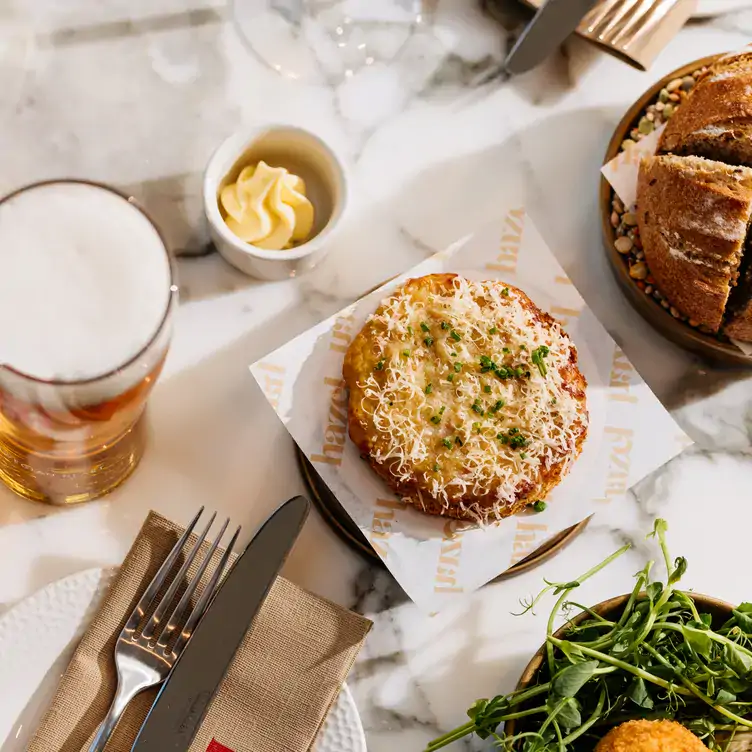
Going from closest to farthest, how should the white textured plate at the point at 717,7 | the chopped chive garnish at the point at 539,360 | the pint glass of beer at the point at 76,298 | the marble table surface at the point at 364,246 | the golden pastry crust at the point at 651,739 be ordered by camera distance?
1. the pint glass of beer at the point at 76,298
2. the golden pastry crust at the point at 651,739
3. the chopped chive garnish at the point at 539,360
4. the marble table surface at the point at 364,246
5. the white textured plate at the point at 717,7

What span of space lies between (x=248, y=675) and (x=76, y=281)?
0.62m

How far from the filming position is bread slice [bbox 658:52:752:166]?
134 centimetres

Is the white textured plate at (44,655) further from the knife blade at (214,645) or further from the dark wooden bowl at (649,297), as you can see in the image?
Result: the dark wooden bowl at (649,297)

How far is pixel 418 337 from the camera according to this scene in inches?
52.2

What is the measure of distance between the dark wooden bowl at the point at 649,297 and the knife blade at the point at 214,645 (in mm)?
639

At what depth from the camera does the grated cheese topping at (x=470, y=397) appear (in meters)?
1.28

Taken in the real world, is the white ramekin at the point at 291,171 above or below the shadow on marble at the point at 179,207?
above

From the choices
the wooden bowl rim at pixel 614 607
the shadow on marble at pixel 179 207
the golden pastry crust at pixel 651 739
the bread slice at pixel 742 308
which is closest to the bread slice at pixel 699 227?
the bread slice at pixel 742 308

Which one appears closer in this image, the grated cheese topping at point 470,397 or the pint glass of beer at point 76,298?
the pint glass of beer at point 76,298

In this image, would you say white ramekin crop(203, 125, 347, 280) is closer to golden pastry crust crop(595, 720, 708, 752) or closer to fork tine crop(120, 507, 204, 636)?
fork tine crop(120, 507, 204, 636)

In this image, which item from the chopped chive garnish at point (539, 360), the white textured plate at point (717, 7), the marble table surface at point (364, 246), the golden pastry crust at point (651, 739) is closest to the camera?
the golden pastry crust at point (651, 739)

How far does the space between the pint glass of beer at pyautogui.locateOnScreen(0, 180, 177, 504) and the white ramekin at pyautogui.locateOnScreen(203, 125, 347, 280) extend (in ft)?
1.13

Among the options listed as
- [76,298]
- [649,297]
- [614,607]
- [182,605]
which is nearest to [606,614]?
[614,607]

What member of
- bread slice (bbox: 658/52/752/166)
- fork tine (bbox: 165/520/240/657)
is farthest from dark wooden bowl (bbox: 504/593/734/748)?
bread slice (bbox: 658/52/752/166)
